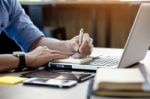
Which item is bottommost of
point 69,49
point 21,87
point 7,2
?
point 21,87

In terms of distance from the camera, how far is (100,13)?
167 inches

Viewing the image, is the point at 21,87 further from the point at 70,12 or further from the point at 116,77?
the point at 70,12

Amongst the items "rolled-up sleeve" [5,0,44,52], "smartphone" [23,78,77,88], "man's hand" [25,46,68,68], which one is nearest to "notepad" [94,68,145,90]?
"smartphone" [23,78,77,88]

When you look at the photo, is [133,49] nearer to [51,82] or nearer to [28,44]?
[51,82]

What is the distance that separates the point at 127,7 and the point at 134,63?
2.76 meters

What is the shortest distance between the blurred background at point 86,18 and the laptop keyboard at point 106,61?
8.08 feet

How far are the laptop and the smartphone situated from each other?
19cm

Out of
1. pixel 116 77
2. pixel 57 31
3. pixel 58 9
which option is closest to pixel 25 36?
pixel 116 77

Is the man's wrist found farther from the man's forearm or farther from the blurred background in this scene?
the blurred background

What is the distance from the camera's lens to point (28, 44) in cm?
186

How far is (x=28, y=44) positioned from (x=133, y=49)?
0.80 meters

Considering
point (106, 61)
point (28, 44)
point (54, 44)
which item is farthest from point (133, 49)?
point (28, 44)

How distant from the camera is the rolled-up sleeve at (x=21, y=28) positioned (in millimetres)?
1863

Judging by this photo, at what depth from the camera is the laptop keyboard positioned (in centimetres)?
132
